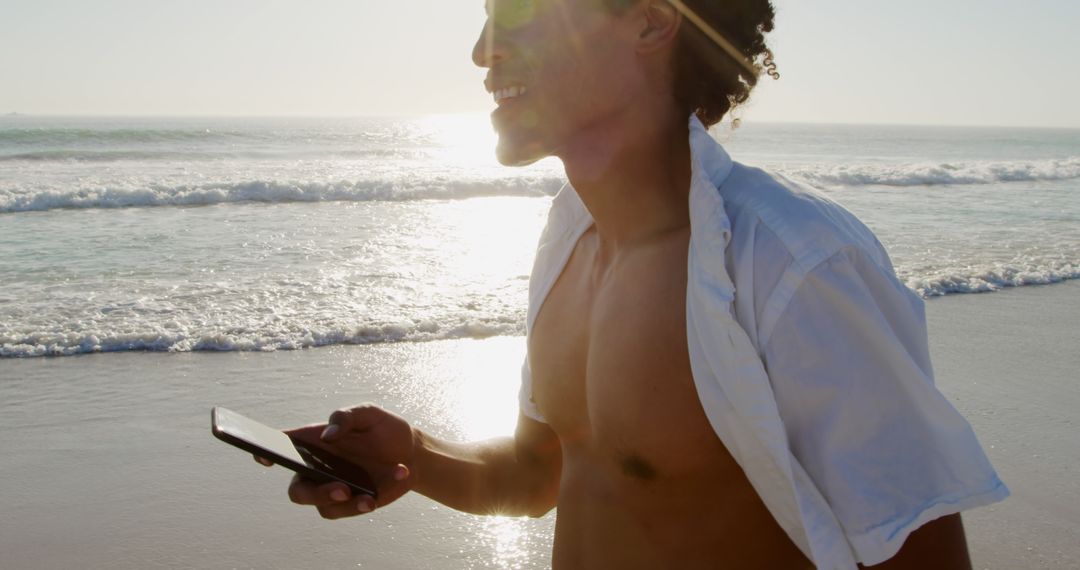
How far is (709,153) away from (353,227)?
13.1m

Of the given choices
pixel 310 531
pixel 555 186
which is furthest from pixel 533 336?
pixel 555 186

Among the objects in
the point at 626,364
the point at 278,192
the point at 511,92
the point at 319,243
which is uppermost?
the point at 511,92

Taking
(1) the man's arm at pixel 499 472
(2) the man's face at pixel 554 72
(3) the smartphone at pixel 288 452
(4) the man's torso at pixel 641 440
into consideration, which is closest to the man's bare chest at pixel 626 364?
(4) the man's torso at pixel 641 440

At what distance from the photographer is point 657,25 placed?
1753mm

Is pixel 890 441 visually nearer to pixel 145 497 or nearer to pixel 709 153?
pixel 709 153

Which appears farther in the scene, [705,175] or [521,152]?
[521,152]

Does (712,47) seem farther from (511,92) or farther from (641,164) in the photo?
(511,92)

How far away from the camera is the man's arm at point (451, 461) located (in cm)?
193

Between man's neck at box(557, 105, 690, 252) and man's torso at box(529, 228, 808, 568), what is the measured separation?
62 mm

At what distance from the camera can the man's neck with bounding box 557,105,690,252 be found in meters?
1.75

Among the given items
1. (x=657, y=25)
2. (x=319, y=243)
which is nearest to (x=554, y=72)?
(x=657, y=25)

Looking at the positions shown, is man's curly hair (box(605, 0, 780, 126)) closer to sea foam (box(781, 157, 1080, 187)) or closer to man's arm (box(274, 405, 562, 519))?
man's arm (box(274, 405, 562, 519))

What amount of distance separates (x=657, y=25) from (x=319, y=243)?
35.6ft

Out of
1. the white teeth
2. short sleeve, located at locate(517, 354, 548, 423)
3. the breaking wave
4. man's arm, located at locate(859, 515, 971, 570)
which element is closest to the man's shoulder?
man's arm, located at locate(859, 515, 971, 570)
